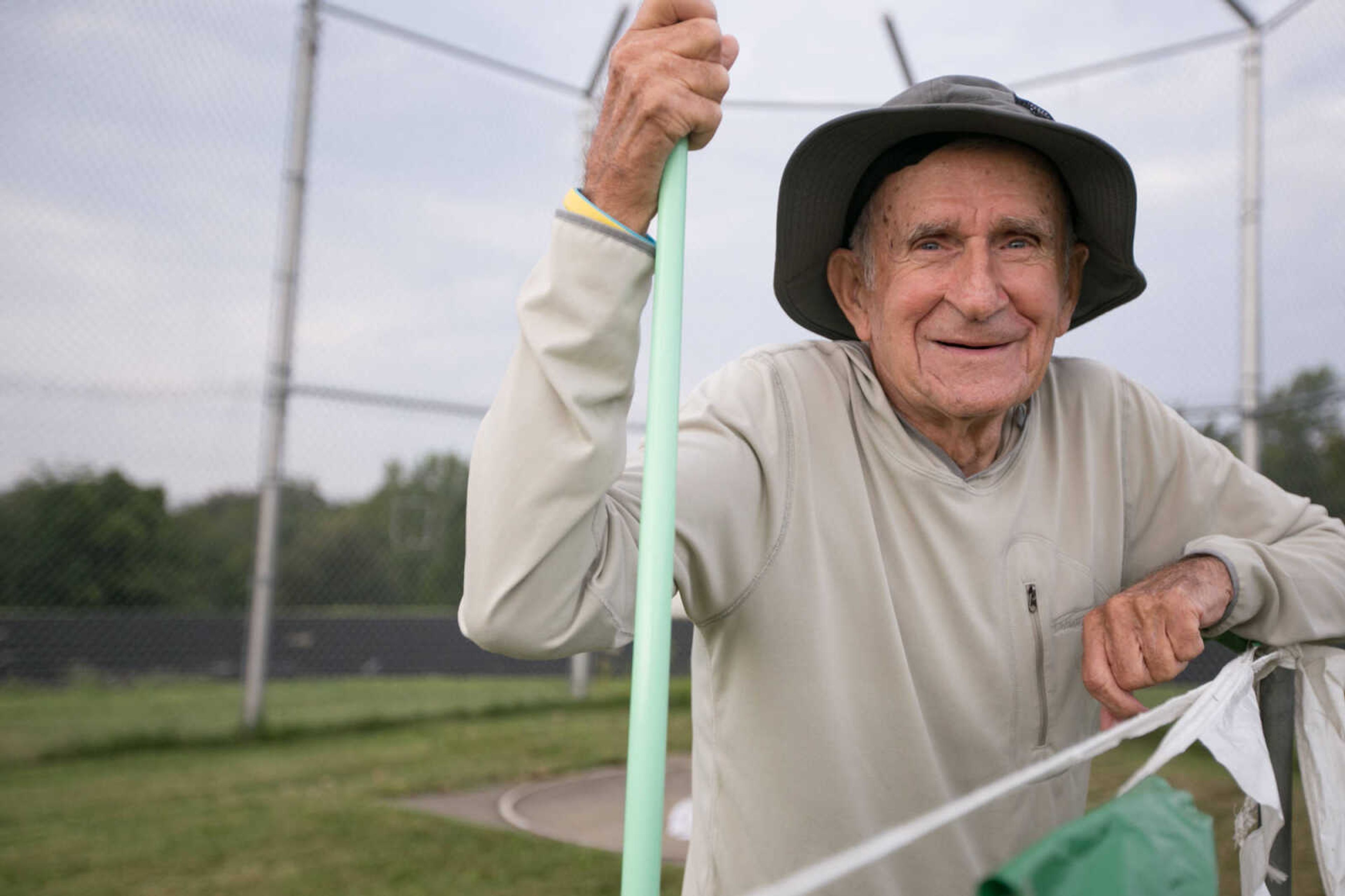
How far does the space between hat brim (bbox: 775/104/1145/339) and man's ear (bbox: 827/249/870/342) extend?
21 mm

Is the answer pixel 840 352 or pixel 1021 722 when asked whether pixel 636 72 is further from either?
pixel 1021 722

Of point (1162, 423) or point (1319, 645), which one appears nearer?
point (1319, 645)

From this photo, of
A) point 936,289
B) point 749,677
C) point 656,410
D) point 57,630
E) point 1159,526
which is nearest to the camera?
point 656,410

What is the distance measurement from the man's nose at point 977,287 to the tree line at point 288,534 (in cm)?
298

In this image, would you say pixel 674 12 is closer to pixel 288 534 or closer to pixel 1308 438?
pixel 1308 438

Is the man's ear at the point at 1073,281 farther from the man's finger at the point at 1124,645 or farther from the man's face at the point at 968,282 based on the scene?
the man's finger at the point at 1124,645

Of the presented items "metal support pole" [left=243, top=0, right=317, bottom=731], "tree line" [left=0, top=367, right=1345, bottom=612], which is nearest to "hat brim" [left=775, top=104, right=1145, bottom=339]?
"tree line" [left=0, top=367, right=1345, bottom=612]

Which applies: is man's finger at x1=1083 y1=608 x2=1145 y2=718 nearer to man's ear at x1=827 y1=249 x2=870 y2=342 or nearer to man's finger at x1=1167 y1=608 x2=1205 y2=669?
man's finger at x1=1167 y1=608 x2=1205 y2=669

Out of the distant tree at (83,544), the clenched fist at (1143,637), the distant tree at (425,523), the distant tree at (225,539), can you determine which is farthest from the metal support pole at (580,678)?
the clenched fist at (1143,637)

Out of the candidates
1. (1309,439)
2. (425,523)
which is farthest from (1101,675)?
(425,523)

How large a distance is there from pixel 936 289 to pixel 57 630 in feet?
14.3

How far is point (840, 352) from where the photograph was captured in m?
1.40

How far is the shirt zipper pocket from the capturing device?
1320 mm

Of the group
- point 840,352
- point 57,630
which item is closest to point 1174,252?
point 840,352
